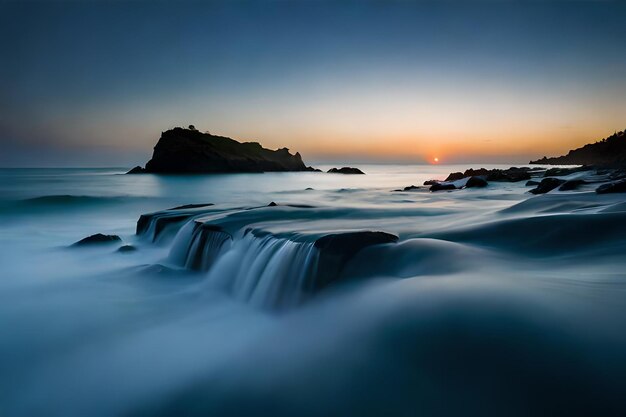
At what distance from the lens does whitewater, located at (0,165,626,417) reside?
101 inches

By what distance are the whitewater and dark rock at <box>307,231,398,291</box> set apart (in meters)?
0.02

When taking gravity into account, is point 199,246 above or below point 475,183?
below

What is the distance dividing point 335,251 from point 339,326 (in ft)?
4.69

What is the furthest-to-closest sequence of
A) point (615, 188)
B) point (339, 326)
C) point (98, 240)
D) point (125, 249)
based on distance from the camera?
point (98, 240) → point (125, 249) → point (615, 188) → point (339, 326)

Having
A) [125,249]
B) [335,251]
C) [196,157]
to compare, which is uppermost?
[196,157]

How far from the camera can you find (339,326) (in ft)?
12.5

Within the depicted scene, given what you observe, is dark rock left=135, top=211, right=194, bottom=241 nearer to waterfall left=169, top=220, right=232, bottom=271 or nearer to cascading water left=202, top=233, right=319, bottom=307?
waterfall left=169, top=220, right=232, bottom=271

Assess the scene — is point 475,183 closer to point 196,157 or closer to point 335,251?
point 335,251

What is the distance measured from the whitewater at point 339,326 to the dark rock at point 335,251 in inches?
0.8

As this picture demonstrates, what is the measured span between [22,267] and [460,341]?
32.6ft

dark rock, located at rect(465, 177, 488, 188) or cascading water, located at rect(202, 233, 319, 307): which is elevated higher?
dark rock, located at rect(465, 177, 488, 188)

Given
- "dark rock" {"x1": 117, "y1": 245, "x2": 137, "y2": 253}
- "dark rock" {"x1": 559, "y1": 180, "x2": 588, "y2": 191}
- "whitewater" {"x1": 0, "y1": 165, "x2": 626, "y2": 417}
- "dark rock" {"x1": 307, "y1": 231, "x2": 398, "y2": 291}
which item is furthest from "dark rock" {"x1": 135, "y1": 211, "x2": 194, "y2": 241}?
"dark rock" {"x1": 559, "y1": 180, "x2": 588, "y2": 191}

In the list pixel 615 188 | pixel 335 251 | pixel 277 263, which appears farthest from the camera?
pixel 615 188

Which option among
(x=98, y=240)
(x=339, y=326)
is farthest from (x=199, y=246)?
(x=339, y=326)
